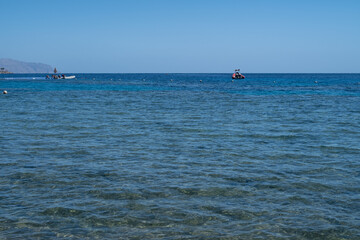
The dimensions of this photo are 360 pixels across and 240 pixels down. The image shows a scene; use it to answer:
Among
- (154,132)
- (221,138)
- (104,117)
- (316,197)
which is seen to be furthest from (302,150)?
(104,117)

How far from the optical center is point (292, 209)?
914 cm

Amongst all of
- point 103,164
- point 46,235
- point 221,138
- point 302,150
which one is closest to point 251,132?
point 221,138

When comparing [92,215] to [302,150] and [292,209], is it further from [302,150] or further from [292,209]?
[302,150]

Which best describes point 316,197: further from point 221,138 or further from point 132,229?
point 221,138

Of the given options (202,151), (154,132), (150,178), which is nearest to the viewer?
(150,178)

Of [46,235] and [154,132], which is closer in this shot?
[46,235]

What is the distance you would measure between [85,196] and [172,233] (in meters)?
3.40

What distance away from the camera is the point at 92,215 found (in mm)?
8664

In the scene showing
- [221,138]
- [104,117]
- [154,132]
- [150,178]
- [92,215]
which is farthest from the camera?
[104,117]

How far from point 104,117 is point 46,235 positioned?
2003 centimetres

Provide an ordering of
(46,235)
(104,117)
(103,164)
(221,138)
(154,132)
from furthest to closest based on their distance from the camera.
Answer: (104,117), (154,132), (221,138), (103,164), (46,235)

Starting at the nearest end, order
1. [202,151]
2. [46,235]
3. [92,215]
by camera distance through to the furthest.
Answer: [46,235], [92,215], [202,151]

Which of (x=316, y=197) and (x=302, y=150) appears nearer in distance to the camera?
(x=316, y=197)

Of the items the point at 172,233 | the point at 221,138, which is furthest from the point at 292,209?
the point at 221,138
